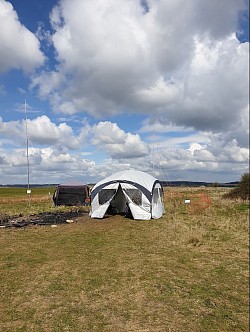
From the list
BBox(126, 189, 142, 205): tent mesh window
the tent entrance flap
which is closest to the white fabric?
BBox(126, 189, 142, 205): tent mesh window

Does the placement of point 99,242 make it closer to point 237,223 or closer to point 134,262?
point 134,262

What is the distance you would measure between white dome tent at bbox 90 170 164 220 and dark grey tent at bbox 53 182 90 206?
291 inches

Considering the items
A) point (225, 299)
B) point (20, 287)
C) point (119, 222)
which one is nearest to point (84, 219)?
point (119, 222)

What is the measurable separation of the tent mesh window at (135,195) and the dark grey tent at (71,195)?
8871 mm

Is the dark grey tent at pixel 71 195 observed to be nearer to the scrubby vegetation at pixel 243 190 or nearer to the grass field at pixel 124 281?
the grass field at pixel 124 281

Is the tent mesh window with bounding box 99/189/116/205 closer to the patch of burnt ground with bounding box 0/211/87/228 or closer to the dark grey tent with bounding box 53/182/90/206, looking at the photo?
the patch of burnt ground with bounding box 0/211/87/228

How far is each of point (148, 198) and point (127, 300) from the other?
12898mm

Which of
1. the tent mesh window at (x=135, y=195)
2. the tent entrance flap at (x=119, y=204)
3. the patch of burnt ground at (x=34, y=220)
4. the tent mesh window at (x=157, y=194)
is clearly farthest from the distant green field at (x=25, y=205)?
the tent mesh window at (x=157, y=194)

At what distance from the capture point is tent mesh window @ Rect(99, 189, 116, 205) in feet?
69.7

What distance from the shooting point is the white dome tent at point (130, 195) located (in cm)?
2064

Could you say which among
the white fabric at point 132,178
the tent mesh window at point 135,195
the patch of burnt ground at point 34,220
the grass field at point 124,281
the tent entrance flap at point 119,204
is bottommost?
the grass field at point 124,281

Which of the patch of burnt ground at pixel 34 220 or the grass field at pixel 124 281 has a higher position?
the patch of burnt ground at pixel 34 220

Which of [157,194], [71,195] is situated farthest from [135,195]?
[71,195]

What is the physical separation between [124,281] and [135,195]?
468 inches
